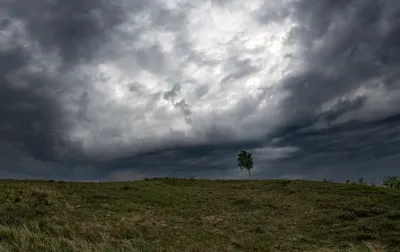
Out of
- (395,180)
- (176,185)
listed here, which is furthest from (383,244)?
(395,180)

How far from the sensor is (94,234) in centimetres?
1806

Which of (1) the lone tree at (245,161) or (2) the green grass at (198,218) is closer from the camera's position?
(2) the green grass at (198,218)

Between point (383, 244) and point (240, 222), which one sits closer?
point (383, 244)

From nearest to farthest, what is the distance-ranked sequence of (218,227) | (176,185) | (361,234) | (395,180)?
1. (361,234)
2. (218,227)
3. (176,185)
4. (395,180)

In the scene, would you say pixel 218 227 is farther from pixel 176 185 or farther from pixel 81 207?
pixel 176 185

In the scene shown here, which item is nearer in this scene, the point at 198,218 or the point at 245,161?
the point at 198,218

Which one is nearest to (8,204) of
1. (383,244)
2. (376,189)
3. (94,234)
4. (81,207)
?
(81,207)

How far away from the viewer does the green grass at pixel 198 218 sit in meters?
17.1

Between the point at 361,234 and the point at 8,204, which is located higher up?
the point at 8,204

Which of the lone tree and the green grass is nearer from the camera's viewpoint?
the green grass

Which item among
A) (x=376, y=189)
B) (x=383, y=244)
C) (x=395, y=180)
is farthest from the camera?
(x=395, y=180)

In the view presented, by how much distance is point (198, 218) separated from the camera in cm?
2805

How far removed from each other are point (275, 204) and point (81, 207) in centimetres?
1778

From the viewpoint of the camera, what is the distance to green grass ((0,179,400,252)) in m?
17.1
